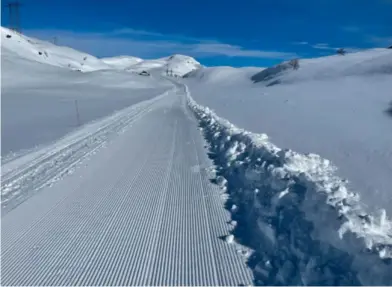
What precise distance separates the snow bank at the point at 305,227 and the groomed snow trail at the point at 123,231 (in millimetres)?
331

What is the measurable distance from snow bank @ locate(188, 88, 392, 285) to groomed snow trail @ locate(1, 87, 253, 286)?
13.0 inches

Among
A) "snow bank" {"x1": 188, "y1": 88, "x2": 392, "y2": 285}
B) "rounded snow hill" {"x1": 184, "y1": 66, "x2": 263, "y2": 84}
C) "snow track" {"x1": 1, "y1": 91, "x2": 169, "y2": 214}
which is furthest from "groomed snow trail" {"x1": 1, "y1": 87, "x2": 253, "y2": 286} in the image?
"rounded snow hill" {"x1": 184, "y1": 66, "x2": 263, "y2": 84}

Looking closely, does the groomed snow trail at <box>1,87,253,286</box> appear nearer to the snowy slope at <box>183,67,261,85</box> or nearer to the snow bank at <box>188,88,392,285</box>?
the snow bank at <box>188,88,392,285</box>

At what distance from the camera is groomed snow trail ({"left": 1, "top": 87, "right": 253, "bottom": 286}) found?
4176 mm

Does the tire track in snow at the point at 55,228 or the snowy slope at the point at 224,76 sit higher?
the tire track in snow at the point at 55,228

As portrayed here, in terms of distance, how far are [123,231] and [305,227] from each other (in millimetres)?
2193

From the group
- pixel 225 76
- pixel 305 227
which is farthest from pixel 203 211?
pixel 225 76

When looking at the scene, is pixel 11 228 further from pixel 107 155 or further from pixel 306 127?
pixel 306 127

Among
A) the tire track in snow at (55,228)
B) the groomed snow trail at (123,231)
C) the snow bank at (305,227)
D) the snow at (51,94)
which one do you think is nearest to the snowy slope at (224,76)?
the snow at (51,94)

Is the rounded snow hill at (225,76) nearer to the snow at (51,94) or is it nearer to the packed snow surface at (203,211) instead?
the snow at (51,94)

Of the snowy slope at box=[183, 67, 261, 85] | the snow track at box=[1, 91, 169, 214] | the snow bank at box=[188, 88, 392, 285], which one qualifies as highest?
the snow bank at box=[188, 88, 392, 285]

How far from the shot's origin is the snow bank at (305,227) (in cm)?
387

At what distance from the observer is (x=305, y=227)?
479cm

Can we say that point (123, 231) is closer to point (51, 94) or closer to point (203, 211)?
point (203, 211)
